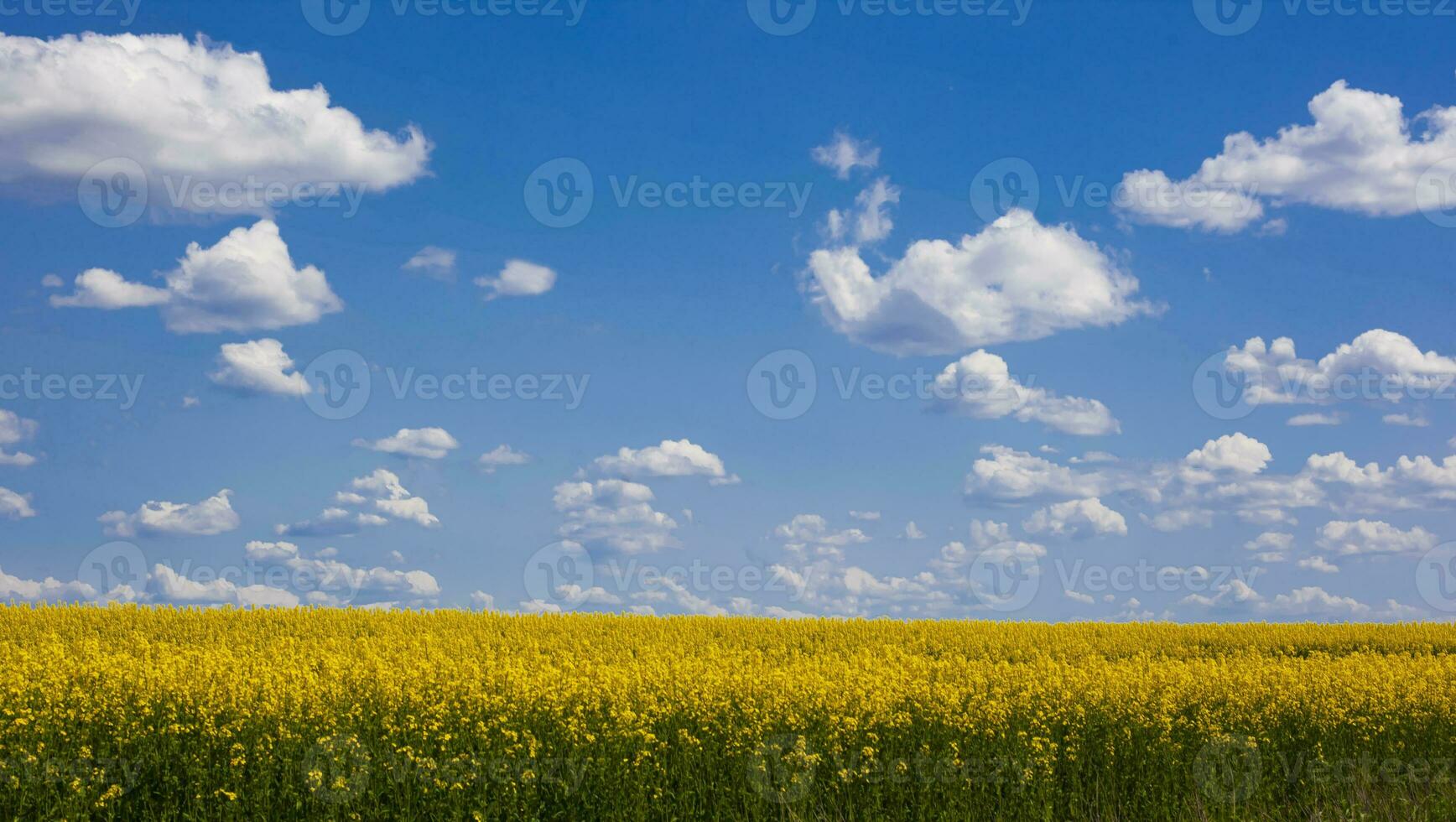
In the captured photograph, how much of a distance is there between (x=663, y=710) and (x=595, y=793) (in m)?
1.67

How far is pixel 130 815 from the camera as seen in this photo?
38.3 feet

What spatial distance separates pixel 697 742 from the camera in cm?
1240

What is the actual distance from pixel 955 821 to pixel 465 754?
216 inches

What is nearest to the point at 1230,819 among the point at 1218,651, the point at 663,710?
the point at 663,710

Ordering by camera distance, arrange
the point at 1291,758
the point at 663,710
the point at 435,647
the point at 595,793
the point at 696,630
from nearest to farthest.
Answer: the point at 595,793 < the point at 663,710 < the point at 1291,758 < the point at 435,647 < the point at 696,630

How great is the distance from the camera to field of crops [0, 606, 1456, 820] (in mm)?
11625

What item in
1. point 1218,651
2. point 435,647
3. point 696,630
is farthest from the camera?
point 1218,651

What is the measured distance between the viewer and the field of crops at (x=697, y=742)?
11625 millimetres

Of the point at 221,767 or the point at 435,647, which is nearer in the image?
the point at 221,767

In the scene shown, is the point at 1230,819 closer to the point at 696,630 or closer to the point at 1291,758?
the point at 1291,758

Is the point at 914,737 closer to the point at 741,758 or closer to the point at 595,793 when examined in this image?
the point at 741,758

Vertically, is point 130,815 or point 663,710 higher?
point 663,710

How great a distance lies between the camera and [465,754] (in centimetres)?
1191

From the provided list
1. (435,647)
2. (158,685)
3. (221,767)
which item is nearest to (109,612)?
(435,647)
